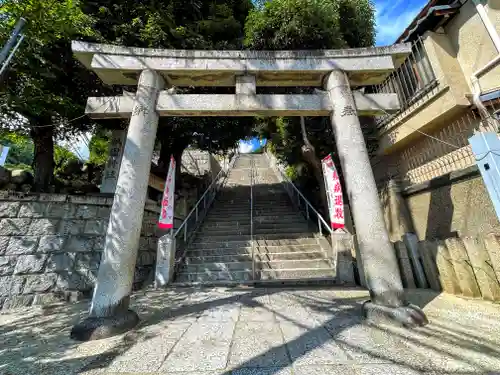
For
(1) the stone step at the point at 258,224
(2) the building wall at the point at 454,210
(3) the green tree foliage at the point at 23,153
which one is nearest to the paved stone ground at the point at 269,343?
(2) the building wall at the point at 454,210

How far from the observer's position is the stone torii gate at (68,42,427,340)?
312 centimetres

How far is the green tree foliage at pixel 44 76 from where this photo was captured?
195 inches

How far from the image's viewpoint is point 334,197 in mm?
5504

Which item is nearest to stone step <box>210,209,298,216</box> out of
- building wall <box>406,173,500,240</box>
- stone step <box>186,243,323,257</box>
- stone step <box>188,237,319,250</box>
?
stone step <box>188,237,319,250</box>

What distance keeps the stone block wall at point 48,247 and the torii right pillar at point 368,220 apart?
5.61m

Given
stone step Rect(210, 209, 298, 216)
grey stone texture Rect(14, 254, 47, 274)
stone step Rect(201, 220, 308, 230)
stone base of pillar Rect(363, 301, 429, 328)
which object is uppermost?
stone step Rect(210, 209, 298, 216)

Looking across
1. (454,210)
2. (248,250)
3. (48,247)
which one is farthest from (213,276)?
(454,210)

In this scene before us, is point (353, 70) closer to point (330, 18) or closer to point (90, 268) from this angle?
point (330, 18)

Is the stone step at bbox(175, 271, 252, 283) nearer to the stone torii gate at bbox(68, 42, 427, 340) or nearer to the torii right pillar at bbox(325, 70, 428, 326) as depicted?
the stone torii gate at bbox(68, 42, 427, 340)

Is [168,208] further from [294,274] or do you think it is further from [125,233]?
[294,274]

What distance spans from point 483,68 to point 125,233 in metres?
9.32

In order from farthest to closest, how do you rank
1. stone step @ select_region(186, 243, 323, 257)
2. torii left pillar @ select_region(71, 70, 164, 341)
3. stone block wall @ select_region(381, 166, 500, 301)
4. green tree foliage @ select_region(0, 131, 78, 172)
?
1. green tree foliage @ select_region(0, 131, 78, 172)
2. stone step @ select_region(186, 243, 323, 257)
3. stone block wall @ select_region(381, 166, 500, 301)
4. torii left pillar @ select_region(71, 70, 164, 341)

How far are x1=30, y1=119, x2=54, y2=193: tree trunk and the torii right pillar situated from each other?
7.93 metres

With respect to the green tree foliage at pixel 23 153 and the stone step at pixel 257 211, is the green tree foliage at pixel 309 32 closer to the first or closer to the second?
the stone step at pixel 257 211
